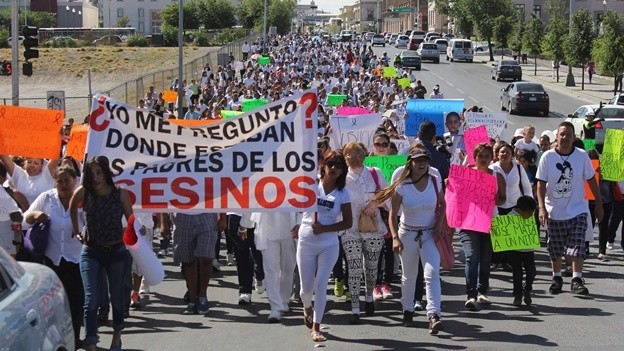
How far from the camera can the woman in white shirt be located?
8945 mm

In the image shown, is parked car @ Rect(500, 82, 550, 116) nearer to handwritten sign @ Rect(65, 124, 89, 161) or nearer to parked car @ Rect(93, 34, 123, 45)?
handwritten sign @ Rect(65, 124, 89, 161)

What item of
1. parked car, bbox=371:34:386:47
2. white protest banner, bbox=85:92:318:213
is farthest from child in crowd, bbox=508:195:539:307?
parked car, bbox=371:34:386:47

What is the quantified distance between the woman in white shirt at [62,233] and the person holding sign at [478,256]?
3.83 metres

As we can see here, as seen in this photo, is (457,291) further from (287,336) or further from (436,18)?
(436,18)

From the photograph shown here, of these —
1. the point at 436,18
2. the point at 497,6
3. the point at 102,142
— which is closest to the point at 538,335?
the point at 102,142

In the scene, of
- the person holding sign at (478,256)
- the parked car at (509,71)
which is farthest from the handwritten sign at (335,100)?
the parked car at (509,71)

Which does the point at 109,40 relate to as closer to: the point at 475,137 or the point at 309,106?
the point at 475,137

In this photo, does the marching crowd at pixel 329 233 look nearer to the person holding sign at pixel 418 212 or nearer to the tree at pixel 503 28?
the person holding sign at pixel 418 212

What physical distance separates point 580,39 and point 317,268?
151 feet

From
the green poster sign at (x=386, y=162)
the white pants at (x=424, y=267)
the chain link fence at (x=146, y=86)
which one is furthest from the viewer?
the chain link fence at (x=146, y=86)

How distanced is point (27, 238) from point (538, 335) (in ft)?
14.7

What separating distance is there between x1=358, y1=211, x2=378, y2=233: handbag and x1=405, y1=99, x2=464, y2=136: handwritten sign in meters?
7.95

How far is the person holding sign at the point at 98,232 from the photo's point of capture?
854 centimetres

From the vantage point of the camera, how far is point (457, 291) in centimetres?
1187
